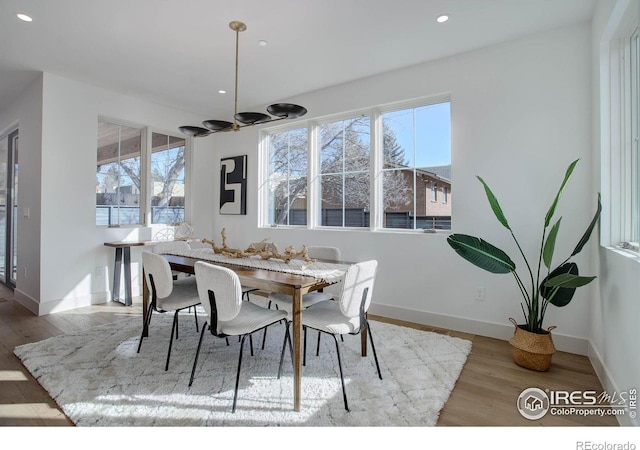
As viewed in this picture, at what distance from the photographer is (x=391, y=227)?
3.69 meters

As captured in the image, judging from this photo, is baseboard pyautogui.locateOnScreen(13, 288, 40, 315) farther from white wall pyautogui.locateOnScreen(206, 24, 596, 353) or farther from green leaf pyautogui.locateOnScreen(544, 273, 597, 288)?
green leaf pyautogui.locateOnScreen(544, 273, 597, 288)

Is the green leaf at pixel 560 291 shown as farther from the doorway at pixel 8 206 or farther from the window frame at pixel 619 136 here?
the doorway at pixel 8 206

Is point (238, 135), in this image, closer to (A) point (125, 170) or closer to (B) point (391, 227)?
(A) point (125, 170)

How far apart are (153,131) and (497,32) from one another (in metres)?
4.32

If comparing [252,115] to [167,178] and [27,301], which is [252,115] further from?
[27,301]

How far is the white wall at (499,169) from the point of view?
104 inches

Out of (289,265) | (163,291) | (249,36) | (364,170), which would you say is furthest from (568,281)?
(249,36)

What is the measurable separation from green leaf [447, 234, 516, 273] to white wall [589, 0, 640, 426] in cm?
57

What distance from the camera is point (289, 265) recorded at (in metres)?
2.48

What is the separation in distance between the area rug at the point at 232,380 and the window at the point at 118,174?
1.78m

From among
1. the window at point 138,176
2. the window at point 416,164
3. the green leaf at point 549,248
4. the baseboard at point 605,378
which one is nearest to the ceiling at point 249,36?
the window at point 416,164

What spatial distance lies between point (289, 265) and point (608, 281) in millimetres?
2147

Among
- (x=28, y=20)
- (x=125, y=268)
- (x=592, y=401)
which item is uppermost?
(x=28, y=20)
